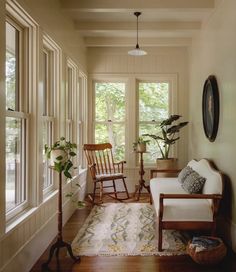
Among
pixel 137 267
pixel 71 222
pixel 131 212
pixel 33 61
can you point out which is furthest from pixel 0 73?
pixel 131 212

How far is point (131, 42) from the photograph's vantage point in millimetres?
5465

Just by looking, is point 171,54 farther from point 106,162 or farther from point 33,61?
point 33,61

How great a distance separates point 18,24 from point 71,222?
255 cm

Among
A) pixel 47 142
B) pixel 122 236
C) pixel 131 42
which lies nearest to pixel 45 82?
pixel 47 142

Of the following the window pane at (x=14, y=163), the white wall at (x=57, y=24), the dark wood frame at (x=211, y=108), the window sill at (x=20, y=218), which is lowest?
the window sill at (x=20, y=218)

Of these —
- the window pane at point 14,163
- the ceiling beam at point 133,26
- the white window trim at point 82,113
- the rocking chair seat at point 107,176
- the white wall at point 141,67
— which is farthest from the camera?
the white wall at point 141,67

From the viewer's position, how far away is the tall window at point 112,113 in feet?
20.2

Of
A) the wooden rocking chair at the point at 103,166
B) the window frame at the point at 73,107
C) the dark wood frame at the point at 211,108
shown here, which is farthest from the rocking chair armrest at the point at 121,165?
the dark wood frame at the point at 211,108

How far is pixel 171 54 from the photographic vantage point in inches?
237

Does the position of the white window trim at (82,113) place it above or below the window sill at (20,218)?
above

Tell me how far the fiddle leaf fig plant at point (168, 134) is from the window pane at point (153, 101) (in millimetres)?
295

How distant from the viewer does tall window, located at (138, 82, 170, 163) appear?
6156mm

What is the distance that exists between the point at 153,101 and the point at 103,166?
5.49 ft

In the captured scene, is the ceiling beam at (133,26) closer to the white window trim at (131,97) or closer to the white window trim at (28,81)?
the white window trim at (131,97)
